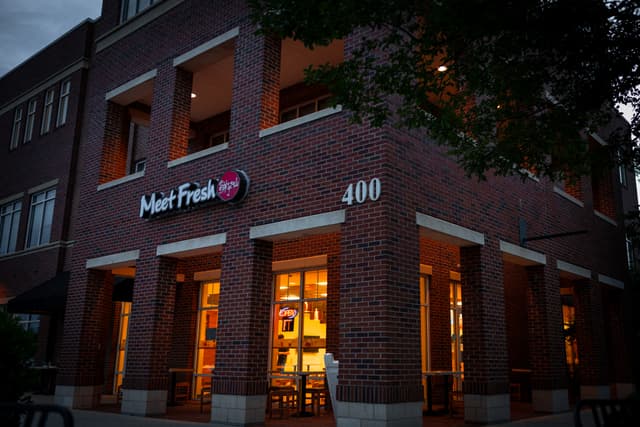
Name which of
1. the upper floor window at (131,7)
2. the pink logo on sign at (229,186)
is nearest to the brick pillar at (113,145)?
the upper floor window at (131,7)

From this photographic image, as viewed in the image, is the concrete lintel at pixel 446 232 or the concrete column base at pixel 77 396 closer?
the concrete lintel at pixel 446 232

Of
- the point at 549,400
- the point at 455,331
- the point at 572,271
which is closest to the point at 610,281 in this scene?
the point at 572,271

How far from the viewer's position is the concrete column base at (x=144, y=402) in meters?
13.4

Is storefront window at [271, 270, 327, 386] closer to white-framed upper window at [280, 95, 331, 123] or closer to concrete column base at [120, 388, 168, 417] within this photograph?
concrete column base at [120, 388, 168, 417]

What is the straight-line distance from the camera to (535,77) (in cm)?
875

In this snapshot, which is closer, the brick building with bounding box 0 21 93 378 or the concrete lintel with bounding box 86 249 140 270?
the concrete lintel with bounding box 86 249 140 270

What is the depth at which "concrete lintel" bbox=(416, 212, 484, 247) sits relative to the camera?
36.7ft

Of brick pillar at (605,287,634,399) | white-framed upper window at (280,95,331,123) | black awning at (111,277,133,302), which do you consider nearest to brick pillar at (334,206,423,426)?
white-framed upper window at (280,95,331,123)

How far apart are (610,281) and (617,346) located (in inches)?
86.4

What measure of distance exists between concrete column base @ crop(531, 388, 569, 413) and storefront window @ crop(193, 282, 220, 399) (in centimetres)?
896

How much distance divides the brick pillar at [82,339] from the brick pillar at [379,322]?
837 centimetres

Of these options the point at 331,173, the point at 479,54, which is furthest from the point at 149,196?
the point at 479,54

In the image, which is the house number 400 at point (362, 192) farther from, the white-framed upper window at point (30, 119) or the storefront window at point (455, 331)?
the white-framed upper window at point (30, 119)

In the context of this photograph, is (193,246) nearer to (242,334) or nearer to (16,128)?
(242,334)
